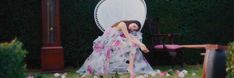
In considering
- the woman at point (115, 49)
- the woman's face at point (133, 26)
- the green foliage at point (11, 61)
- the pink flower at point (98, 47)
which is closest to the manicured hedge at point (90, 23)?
the woman at point (115, 49)

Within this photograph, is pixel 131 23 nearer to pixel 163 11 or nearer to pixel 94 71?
pixel 94 71

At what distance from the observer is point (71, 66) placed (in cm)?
1051

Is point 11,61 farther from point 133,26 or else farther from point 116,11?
point 116,11

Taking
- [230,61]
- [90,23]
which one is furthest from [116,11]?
[230,61]

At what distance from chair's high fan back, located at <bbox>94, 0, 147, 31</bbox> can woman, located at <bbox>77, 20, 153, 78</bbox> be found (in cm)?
99

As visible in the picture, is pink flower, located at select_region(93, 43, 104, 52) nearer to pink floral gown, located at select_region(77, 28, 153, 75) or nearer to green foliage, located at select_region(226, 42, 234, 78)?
pink floral gown, located at select_region(77, 28, 153, 75)

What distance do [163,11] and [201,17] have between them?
2.80 ft

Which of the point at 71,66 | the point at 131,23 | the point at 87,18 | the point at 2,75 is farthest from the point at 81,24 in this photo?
the point at 2,75

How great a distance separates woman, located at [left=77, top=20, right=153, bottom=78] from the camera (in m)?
7.90

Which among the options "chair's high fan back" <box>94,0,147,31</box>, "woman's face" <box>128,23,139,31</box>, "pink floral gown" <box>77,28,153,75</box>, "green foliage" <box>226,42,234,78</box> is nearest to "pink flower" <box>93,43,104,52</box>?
"pink floral gown" <box>77,28,153,75</box>

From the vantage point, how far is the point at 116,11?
32.4 ft

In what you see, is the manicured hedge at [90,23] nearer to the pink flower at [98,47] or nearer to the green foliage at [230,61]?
the pink flower at [98,47]

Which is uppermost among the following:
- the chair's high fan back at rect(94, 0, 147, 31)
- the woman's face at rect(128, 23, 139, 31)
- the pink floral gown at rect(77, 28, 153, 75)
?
the chair's high fan back at rect(94, 0, 147, 31)

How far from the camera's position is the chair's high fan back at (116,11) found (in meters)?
9.80
